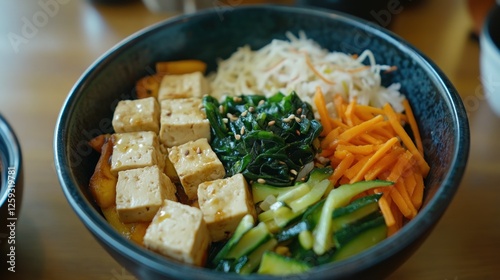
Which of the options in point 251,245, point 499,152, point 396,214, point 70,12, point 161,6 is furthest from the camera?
point 70,12

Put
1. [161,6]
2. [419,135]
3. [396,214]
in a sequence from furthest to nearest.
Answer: [161,6]
[419,135]
[396,214]

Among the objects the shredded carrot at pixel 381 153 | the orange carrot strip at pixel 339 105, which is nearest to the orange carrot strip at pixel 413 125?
the shredded carrot at pixel 381 153

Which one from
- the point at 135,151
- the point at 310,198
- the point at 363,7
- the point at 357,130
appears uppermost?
the point at 363,7

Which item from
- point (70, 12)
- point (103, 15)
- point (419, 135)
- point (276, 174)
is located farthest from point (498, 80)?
point (70, 12)

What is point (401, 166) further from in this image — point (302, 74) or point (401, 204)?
point (302, 74)

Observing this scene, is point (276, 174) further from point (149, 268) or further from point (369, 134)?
point (149, 268)

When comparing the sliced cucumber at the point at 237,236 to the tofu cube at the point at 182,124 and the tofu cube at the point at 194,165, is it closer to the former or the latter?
the tofu cube at the point at 194,165

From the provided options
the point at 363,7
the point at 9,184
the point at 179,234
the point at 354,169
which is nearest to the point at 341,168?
the point at 354,169
